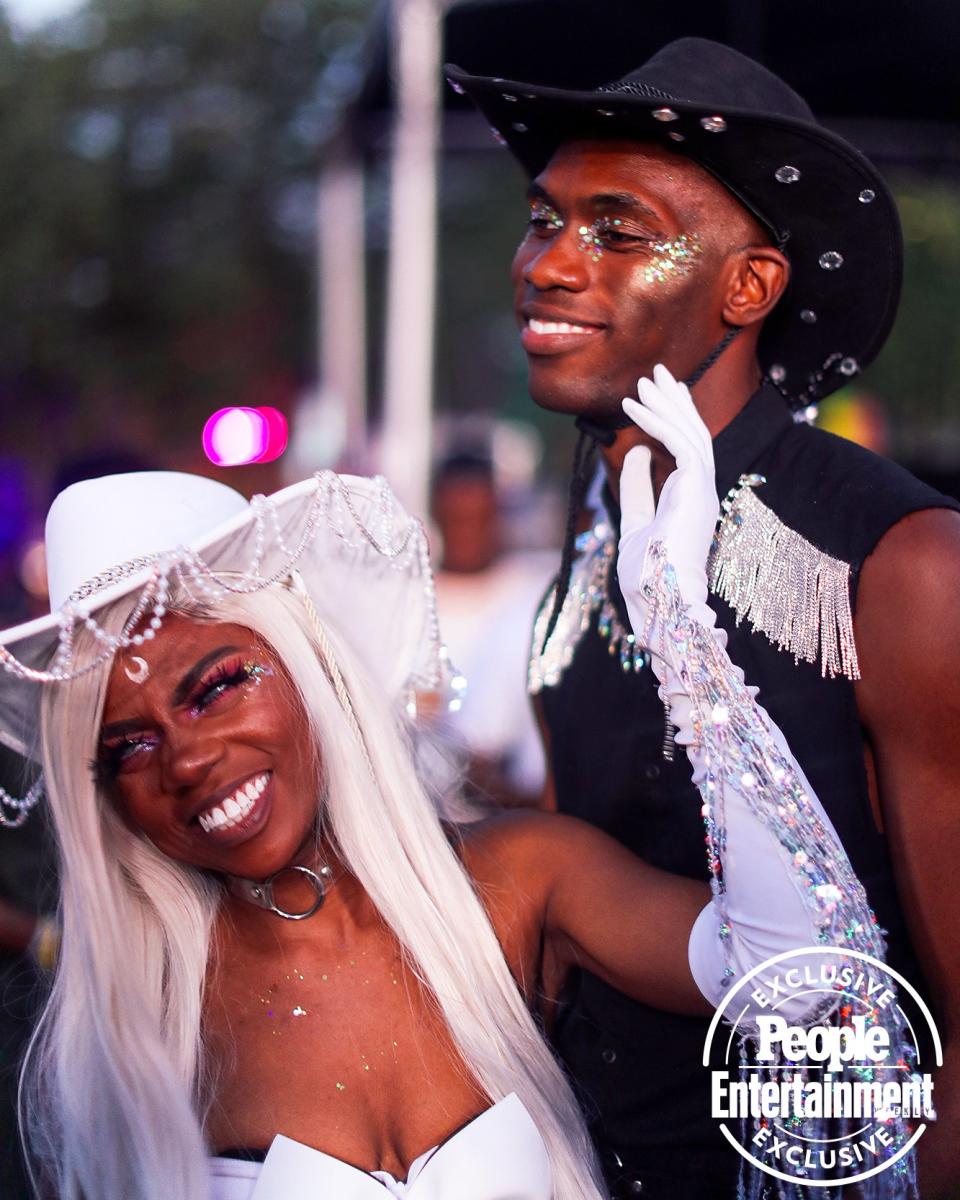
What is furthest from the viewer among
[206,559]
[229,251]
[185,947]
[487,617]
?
[229,251]

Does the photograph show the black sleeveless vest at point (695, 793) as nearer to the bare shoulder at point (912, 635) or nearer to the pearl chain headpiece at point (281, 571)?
the bare shoulder at point (912, 635)

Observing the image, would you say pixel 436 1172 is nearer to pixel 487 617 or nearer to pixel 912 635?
pixel 912 635

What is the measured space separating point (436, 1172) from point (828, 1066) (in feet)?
1.95

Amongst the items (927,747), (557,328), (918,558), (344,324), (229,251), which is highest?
(557,328)

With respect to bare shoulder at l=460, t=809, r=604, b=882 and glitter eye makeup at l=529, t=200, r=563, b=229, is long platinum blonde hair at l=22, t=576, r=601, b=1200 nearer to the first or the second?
bare shoulder at l=460, t=809, r=604, b=882

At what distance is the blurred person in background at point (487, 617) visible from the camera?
4492mm

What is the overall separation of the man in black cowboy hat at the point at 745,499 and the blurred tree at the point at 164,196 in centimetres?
975

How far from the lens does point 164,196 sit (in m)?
14.3

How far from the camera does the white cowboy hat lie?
79.4 inches

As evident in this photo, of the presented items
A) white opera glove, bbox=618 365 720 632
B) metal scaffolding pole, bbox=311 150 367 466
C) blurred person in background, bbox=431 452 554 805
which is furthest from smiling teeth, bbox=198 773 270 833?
metal scaffolding pole, bbox=311 150 367 466

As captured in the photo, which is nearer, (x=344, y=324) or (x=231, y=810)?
(x=231, y=810)

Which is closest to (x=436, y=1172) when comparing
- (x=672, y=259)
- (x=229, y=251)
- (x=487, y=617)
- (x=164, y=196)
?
(x=672, y=259)

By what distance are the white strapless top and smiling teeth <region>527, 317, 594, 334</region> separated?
3.97ft

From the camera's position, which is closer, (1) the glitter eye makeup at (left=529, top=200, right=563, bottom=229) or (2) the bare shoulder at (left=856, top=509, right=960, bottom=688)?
(2) the bare shoulder at (left=856, top=509, right=960, bottom=688)
